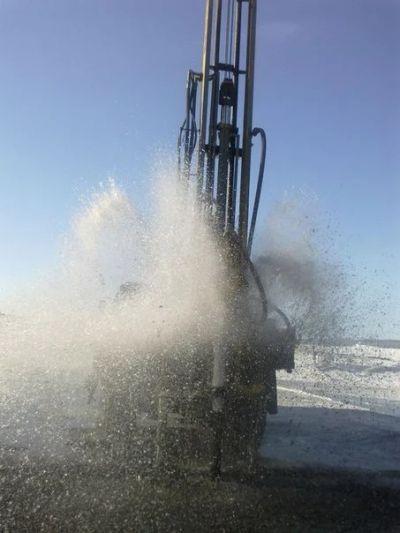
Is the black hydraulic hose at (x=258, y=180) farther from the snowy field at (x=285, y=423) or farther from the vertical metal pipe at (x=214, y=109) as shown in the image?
the snowy field at (x=285, y=423)

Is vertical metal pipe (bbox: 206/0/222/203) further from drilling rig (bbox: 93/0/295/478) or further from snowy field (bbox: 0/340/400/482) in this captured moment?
snowy field (bbox: 0/340/400/482)

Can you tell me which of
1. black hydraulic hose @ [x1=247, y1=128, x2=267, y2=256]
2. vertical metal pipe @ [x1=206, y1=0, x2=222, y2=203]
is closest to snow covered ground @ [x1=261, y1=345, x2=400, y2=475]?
black hydraulic hose @ [x1=247, y1=128, x2=267, y2=256]

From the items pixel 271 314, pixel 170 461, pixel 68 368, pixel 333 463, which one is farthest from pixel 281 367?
pixel 68 368

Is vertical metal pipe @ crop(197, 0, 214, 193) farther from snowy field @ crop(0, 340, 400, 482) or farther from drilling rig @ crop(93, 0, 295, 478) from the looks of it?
snowy field @ crop(0, 340, 400, 482)

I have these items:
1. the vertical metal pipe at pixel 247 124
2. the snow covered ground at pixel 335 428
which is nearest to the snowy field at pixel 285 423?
the snow covered ground at pixel 335 428

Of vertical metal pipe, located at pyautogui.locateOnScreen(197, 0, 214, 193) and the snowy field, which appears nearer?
the snowy field

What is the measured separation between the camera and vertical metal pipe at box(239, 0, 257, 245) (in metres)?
6.98

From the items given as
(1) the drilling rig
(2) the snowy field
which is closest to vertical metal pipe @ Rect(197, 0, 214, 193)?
(1) the drilling rig

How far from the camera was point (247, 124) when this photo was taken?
7.09 meters

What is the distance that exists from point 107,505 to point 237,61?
5.43m

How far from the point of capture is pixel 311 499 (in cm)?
498

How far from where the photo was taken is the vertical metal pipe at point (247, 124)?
698cm

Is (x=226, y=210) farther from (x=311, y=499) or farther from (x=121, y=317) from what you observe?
(x=311, y=499)

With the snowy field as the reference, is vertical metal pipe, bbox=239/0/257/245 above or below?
above
